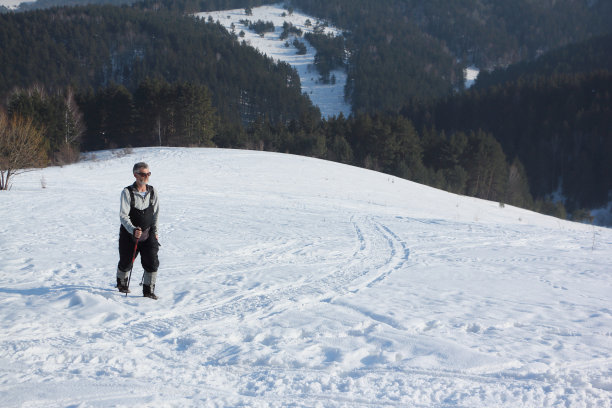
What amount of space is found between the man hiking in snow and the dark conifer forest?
34.3 meters

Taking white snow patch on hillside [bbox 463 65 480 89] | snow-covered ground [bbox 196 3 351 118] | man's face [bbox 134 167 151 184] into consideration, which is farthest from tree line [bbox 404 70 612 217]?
man's face [bbox 134 167 151 184]

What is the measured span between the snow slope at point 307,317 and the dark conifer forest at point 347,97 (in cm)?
3209

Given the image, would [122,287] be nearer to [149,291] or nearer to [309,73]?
[149,291]

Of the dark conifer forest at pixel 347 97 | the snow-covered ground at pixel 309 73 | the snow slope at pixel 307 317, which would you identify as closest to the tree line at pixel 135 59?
the dark conifer forest at pixel 347 97

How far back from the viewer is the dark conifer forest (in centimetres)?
5103

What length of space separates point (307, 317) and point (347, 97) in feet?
437

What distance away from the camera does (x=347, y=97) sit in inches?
5226

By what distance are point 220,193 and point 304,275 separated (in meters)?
13.0

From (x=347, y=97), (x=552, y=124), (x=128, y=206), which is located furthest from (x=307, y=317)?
(x=347, y=97)

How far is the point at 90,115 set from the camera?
53.2 metres

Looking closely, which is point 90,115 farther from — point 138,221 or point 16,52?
point 16,52

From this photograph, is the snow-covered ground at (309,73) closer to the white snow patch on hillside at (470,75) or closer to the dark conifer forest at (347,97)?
the dark conifer forest at (347,97)

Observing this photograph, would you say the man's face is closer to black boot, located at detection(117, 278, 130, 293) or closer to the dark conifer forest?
black boot, located at detection(117, 278, 130, 293)

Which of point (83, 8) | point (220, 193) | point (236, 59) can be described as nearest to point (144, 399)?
point (220, 193)
